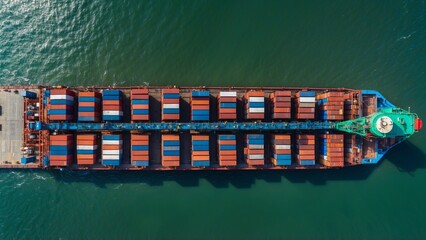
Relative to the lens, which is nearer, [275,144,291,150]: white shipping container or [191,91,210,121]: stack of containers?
[191,91,210,121]: stack of containers

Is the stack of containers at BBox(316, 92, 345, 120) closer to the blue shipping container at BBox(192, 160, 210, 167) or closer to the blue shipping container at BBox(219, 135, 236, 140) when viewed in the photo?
the blue shipping container at BBox(219, 135, 236, 140)

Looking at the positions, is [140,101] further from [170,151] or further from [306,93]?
[306,93]

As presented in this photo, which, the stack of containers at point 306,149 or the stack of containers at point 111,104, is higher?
the stack of containers at point 111,104

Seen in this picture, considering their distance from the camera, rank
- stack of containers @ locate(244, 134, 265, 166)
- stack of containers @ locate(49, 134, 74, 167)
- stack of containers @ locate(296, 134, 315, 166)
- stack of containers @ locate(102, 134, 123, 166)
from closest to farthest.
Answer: stack of containers @ locate(49, 134, 74, 167) → stack of containers @ locate(102, 134, 123, 166) → stack of containers @ locate(244, 134, 265, 166) → stack of containers @ locate(296, 134, 315, 166)

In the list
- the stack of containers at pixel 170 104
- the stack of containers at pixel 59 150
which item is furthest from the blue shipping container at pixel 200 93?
the stack of containers at pixel 59 150

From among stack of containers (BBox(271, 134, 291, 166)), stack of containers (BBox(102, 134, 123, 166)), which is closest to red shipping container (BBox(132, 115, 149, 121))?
stack of containers (BBox(102, 134, 123, 166))

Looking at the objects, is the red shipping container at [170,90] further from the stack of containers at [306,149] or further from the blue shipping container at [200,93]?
the stack of containers at [306,149]
